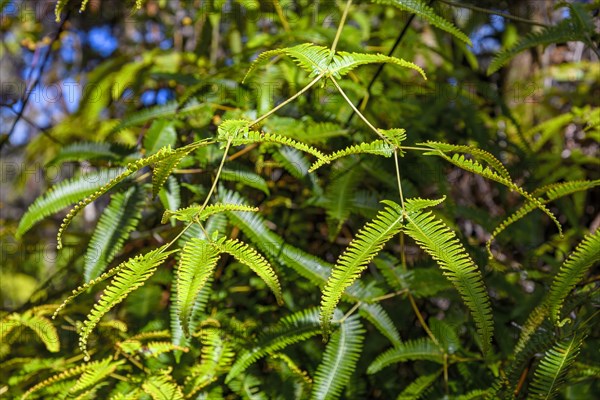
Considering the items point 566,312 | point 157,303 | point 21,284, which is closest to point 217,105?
point 157,303

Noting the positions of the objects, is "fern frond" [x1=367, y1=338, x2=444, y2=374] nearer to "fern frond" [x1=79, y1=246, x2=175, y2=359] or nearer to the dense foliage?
the dense foliage

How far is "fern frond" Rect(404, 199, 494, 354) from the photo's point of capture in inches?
35.4

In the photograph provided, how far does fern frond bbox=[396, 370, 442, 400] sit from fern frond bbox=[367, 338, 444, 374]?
43 mm

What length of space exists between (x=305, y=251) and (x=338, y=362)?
1.34 feet

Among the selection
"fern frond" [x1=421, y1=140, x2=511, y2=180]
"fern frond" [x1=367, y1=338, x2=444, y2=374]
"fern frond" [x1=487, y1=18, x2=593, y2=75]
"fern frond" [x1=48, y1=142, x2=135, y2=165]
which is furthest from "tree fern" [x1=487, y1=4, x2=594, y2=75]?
"fern frond" [x1=48, y1=142, x2=135, y2=165]

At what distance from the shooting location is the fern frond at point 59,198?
1303 mm

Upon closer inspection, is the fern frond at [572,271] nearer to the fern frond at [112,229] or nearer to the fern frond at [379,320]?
the fern frond at [379,320]

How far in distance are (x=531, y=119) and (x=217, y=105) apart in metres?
1.69

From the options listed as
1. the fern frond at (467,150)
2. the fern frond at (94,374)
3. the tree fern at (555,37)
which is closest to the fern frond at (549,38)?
the tree fern at (555,37)

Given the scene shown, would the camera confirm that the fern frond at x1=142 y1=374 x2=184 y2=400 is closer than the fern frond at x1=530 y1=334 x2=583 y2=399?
No

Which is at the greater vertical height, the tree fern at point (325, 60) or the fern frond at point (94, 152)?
the tree fern at point (325, 60)

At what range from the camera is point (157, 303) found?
57.7 inches

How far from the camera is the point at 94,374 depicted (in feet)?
3.97

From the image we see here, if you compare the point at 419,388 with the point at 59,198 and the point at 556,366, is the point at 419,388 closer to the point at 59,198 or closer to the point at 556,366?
the point at 556,366
